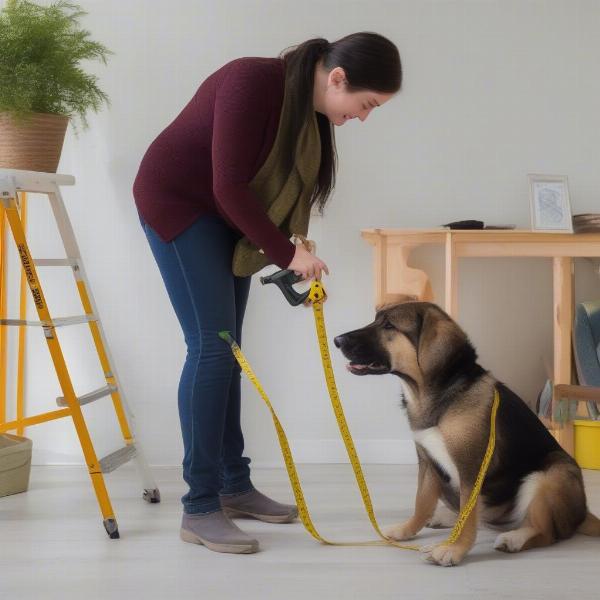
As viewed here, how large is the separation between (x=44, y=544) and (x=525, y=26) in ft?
8.21

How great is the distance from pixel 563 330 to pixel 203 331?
5.32 feet

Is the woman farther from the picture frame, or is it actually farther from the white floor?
the picture frame

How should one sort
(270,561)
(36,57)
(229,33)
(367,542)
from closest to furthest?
(270,561), (367,542), (36,57), (229,33)

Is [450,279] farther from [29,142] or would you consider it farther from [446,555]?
[29,142]

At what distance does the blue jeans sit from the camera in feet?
7.00

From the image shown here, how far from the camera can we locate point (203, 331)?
2.14m

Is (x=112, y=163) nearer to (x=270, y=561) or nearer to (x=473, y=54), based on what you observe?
(x=473, y=54)

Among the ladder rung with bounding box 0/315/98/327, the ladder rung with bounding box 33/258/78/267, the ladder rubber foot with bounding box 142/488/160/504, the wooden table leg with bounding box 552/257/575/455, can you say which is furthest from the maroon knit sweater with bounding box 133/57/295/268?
the wooden table leg with bounding box 552/257/575/455

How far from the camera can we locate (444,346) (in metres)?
2.13

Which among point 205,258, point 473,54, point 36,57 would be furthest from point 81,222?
point 473,54


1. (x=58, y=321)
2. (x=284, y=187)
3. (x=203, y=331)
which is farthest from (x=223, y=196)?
(x=58, y=321)

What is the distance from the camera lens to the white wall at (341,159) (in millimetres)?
3332

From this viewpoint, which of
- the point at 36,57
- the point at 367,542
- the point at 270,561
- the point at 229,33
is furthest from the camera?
the point at 229,33

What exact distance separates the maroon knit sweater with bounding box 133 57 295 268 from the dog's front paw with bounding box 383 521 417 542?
0.74 m
